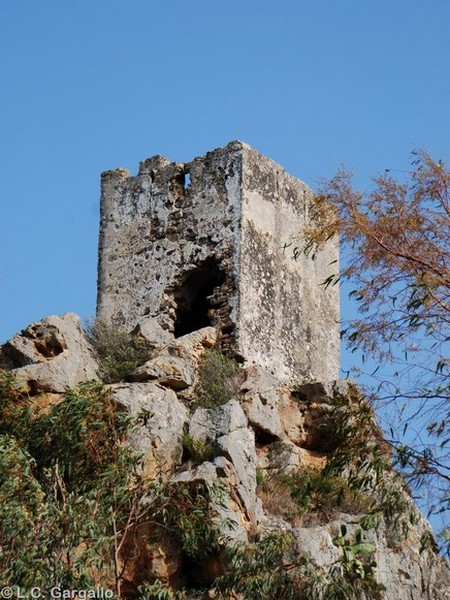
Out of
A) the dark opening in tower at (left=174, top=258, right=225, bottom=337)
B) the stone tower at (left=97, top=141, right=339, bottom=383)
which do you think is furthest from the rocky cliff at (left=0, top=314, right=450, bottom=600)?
the dark opening in tower at (left=174, top=258, right=225, bottom=337)

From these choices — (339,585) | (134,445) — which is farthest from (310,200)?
(339,585)

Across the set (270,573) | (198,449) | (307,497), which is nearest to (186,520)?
(270,573)

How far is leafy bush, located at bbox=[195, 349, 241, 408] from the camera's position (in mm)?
25875

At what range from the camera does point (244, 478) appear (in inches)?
940

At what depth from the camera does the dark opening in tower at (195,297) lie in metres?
28.4

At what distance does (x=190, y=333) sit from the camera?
90.2 feet

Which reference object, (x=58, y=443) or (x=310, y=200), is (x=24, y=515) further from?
(x=310, y=200)

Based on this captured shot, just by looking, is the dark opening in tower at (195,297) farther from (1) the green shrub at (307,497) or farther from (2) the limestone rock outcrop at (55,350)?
(1) the green shrub at (307,497)

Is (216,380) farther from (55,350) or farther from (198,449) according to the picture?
(55,350)

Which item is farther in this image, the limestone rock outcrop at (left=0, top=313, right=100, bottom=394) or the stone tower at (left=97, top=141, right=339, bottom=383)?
the stone tower at (left=97, top=141, right=339, bottom=383)

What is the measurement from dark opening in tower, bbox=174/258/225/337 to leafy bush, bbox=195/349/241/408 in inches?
62.8

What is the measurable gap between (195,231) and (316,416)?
3.88 metres

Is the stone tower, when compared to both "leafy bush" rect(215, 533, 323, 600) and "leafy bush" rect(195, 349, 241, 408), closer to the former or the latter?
"leafy bush" rect(195, 349, 241, 408)

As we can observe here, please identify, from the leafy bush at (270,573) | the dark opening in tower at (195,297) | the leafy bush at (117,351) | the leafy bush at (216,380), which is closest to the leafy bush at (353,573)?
the leafy bush at (270,573)
